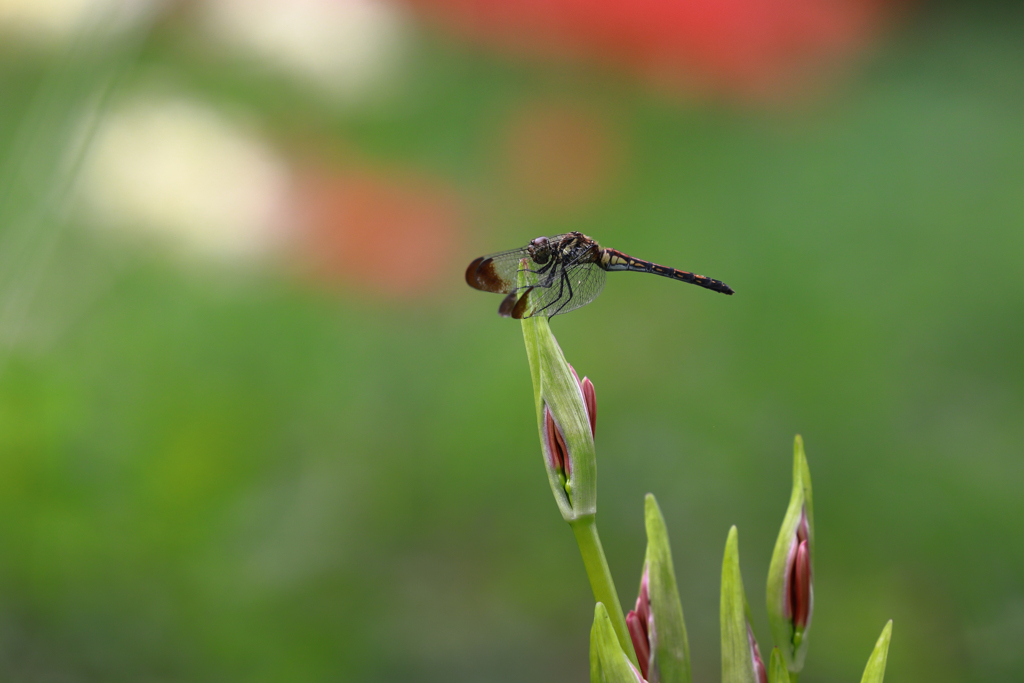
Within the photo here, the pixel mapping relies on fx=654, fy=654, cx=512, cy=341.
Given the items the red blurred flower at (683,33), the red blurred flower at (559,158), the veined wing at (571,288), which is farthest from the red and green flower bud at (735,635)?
the red blurred flower at (683,33)

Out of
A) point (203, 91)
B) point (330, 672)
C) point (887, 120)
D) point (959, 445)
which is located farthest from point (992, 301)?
point (203, 91)

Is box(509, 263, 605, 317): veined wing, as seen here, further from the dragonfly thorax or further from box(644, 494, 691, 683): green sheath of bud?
box(644, 494, 691, 683): green sheath of bud

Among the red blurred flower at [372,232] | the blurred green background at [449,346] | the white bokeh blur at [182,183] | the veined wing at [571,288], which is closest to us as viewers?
the veined wing at [571,288]

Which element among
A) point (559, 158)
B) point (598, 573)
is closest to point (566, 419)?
point (598, 573)

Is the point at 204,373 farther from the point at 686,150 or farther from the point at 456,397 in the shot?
the point at 686,150

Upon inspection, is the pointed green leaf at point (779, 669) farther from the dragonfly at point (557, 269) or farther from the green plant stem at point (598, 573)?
the dragonfly at point (557, 269)

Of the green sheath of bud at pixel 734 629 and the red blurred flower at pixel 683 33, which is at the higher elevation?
the red blurred flower at pixel 683 33

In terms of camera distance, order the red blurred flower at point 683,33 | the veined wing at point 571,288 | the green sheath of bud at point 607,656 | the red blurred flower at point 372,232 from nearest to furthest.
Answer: the green sheath of bud at point 607,656 < the veined wing at point 571,288 < the red blurred flower at point 372,232 < the red blurred flower at point 683,33
